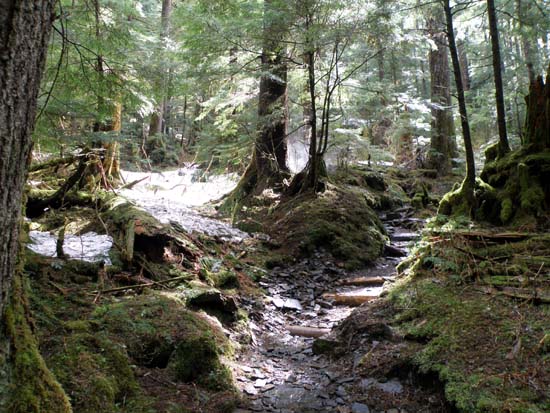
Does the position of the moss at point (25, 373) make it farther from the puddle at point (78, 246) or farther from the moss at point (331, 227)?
the moss at point (331, 227)

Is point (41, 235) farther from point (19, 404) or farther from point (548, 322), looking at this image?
point (548, 322)

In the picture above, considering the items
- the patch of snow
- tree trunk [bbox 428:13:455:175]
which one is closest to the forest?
the patch of snow

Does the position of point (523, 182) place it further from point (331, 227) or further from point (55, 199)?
point (55, 199)

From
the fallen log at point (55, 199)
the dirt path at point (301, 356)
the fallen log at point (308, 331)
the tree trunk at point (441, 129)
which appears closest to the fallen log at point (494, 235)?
the dirt path at point (301, 356)

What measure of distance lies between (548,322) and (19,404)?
3880mm

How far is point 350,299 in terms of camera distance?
6.43 meters

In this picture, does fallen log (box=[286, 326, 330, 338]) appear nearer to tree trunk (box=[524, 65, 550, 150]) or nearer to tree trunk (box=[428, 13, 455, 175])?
tree trunk (box=[524, 65, 550, 150])

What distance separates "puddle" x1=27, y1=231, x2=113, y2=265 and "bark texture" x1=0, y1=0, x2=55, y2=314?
2.93 meters

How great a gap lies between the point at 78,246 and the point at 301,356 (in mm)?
3329

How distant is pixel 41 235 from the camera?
5.95 m

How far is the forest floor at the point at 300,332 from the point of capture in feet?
10.5

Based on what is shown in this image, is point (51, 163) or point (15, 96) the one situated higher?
point (51, 163)

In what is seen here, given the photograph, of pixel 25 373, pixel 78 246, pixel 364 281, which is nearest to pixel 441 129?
pixel 364 281

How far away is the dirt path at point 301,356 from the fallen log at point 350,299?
10cm
